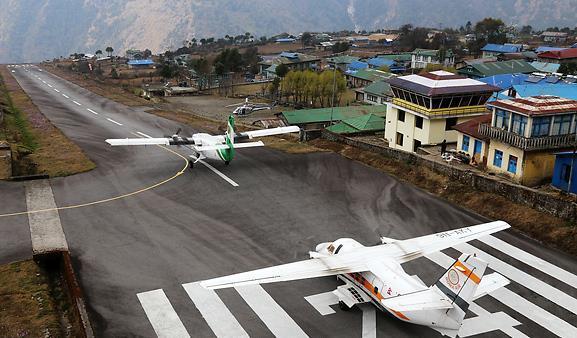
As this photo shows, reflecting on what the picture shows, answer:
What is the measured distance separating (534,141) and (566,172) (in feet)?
11.9

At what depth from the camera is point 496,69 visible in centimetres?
12225

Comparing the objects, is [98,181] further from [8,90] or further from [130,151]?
[8,90]

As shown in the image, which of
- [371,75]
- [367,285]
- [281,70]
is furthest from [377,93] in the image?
[367,285]

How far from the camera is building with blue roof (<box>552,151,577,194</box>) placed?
3791cm

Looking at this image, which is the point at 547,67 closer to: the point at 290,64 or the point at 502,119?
the point at 290,64

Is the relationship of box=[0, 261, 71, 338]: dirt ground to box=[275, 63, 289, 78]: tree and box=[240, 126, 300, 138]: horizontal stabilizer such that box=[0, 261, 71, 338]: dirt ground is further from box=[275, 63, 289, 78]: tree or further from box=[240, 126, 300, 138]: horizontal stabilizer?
box=[275, 63, 289, 78]: tree

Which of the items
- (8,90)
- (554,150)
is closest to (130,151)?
(554,150)

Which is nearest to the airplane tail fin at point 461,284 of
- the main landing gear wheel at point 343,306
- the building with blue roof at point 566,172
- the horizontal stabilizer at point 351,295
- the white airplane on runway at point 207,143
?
the horizontal stabilizer at point 351,295

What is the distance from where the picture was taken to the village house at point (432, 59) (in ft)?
489

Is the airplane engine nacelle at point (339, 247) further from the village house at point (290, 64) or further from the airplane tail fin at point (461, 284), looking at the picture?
the village house at point (290, 64)

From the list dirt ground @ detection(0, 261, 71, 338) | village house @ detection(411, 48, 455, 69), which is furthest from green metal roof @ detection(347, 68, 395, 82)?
dirt ground @ detection(0, 261, 71, 338)

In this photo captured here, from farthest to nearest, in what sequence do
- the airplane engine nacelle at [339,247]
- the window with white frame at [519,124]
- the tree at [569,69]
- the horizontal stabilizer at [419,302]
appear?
the tree at [569,69], the window with white frame at [519,124], the airplane engine nacelle at [339,247], the horizontal stabilizer at [419,302]

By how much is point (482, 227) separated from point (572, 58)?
12837 cm

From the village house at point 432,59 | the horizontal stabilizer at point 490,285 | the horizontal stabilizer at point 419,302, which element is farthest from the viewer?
the village house at point 432,59
